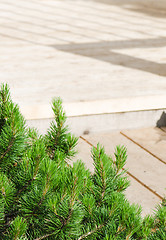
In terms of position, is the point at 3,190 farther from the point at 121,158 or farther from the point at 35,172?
the point at 121,158

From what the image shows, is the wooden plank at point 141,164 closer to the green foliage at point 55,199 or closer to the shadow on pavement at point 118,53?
the green foliage at point 55,199

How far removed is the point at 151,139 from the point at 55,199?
1755mm

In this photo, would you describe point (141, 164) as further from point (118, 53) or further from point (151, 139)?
point (118, 53)

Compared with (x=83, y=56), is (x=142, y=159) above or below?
below

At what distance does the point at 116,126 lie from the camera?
2938 millimetres

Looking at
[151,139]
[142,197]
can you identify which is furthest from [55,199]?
[151,139]

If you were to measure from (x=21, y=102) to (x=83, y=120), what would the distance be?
42cm

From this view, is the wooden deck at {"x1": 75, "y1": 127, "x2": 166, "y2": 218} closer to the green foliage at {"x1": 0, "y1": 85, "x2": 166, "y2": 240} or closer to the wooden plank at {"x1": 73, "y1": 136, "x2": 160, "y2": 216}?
the wooden plank at {"x1": 73, "y1": 136, "x2": 160, "y2": 216}

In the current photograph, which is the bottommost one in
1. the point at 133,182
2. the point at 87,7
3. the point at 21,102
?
the point at 133,182

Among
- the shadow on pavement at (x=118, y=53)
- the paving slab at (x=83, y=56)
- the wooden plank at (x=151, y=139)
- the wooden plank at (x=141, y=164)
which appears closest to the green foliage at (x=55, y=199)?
the wooden plank at (x=141, y=164)

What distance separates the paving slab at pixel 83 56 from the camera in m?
3.04

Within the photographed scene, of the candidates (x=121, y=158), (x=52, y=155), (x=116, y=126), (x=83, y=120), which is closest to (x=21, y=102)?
(x=83, y=120)

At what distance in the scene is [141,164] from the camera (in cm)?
246

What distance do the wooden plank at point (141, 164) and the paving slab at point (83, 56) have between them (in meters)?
0.20
